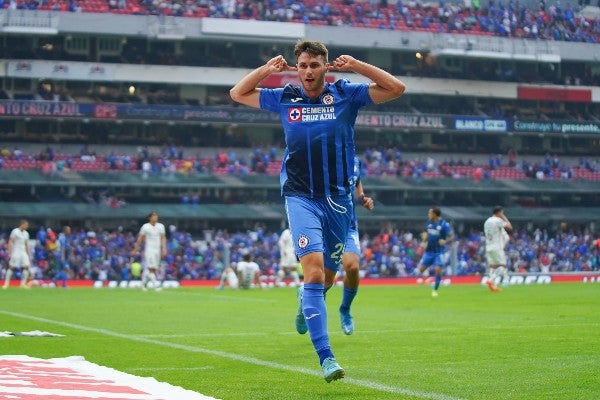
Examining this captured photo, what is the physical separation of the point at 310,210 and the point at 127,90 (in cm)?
5549

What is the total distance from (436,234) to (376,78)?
65.3 ft

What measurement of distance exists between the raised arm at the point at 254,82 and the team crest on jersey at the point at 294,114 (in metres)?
0.34

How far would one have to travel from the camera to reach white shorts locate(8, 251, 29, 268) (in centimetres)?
3497

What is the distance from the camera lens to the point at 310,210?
9203 millimetres

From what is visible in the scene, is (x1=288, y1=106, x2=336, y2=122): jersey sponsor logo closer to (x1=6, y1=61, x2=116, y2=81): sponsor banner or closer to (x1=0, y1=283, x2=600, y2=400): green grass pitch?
(x1=0, y1=283, x2=600, y2=400): green grass pitch

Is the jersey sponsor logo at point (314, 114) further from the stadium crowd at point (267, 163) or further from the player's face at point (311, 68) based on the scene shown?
the stadium crowd at point (267, 163)

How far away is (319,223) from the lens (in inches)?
363

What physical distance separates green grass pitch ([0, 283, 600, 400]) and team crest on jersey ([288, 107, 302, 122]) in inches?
83.3

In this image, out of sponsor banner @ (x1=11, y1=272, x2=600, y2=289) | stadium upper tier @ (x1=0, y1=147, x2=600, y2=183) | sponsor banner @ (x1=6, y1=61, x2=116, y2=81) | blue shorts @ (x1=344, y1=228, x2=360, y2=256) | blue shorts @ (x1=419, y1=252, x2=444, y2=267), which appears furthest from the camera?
sponsor banner @ (x1=6, y1=61, x2=116, y2=81)

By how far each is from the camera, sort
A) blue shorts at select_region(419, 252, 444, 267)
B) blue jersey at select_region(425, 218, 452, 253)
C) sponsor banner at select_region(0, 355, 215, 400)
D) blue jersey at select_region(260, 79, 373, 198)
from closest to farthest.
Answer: sponsor banner at select_region(0, 355, 215, 400) → blue jersey at select_region(260, 79, 373, 198) → blue jersey at select_region(425, 218, 452, 253) → blue shorts at select_region(419, 252, 444, 267)

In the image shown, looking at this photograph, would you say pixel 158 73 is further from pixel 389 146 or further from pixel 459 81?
pixel 459 81

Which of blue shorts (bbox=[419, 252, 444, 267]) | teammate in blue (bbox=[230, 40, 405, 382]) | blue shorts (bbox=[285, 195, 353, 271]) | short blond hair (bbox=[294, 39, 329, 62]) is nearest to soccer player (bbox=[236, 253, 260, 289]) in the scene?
blue shorts (bbox=[419, 252, 444, 267])

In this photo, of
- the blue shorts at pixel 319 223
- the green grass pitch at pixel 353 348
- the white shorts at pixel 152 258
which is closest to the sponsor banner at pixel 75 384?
the green grass pitch at pixel 353 348

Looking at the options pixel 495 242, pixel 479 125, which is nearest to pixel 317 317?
pixel 495 242
